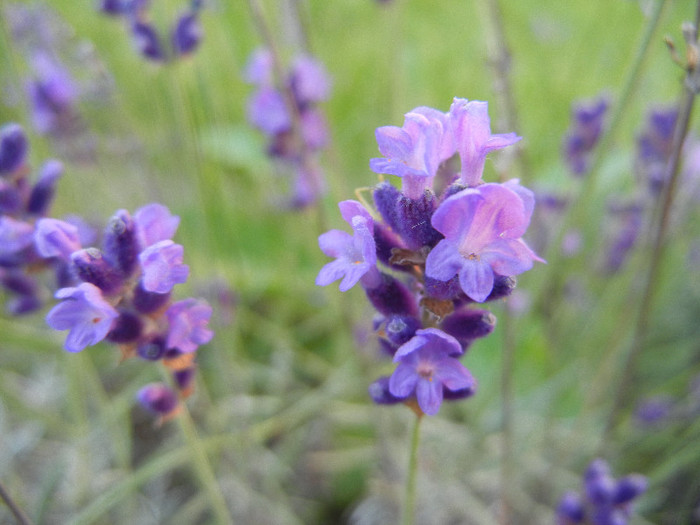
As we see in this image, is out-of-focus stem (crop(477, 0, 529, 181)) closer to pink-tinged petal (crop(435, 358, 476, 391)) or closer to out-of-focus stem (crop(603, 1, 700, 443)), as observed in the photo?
out-of-focus stem (crop(603, 1, 700, 443))

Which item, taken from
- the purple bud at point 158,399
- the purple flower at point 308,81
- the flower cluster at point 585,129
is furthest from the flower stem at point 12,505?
the flower cluster at point 585,129

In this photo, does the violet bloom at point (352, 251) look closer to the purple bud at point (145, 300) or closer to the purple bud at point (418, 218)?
the purple bud at point (418, 218)

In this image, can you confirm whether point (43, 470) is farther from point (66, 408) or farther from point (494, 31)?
point (494, 31)

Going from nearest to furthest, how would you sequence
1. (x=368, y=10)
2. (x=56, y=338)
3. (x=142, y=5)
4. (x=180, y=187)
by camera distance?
(x=142, y=5) → (x=56, y=338) → (x=180, y=187) → (x=368, y=10)

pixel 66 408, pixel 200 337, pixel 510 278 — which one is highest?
pixel 66 408

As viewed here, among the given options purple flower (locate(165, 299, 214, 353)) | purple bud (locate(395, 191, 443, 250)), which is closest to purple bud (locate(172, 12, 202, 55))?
purple flower (locate(165, 299, 214, 353))

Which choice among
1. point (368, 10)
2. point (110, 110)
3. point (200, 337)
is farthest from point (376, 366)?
point (368, 10)

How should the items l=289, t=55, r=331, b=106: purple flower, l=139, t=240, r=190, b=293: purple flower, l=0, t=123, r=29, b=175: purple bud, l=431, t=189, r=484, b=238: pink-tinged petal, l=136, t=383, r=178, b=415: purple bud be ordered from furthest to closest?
l=289, t=55, r=331, b=106: purple flower → l=0, t=123, r=29, b=175: purple bud → l=136, t=383, r=178, b=415: purple bud → l=139, t=240, r=190, b=293: purple flower → l=431, t=189, r=484, b=238: pink-tinged petal
